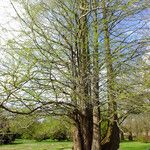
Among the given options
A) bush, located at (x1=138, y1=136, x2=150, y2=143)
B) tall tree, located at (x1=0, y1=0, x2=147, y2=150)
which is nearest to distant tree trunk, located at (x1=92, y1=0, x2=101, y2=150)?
tall tree, located at (x1=0, y1=0, x2=147, y2=150)

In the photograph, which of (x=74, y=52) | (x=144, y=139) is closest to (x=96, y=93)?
(x=74, y=52)

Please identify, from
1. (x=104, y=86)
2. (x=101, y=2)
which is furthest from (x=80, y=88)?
(x=101, y=2)

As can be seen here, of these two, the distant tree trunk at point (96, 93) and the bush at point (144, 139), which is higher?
the bush at point (144, 139)

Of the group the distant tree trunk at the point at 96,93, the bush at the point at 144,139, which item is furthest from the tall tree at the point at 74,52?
the bush at the point at 144,139

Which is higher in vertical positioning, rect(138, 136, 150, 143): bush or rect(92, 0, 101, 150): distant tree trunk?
rect(138, 136, 150, 143): bush

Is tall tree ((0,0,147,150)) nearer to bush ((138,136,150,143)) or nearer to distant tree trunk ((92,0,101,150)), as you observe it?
distant tree trunk ((92,0,101,150))

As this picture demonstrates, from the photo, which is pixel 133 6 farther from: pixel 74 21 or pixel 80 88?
pixel 80 88

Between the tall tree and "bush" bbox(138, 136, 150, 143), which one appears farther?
"bush" bbox(138, 136, 150, 143)

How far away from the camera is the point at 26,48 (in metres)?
6.57

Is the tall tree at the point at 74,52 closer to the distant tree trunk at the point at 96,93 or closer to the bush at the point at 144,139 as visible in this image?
the distant tree trunk at the point at 96,93

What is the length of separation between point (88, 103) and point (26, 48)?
179 centimetres

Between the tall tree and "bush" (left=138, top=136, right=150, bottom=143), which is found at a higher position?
"bush" (left=138, top=136, right=150, bottom=143)

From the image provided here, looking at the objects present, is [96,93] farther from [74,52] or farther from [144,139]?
[144,139]

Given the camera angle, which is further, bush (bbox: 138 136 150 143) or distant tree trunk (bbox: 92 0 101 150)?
bush (bbox: 138 136 150 143)
